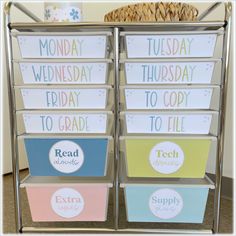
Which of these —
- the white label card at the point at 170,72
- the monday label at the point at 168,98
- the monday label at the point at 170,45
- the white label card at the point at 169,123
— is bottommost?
the white label card at the point at 169,123

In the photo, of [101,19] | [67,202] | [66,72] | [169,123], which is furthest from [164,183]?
[101,19]

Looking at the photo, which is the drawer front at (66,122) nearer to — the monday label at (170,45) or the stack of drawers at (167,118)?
the stack of drawers at (167,118)

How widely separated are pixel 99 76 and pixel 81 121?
122 millimetres

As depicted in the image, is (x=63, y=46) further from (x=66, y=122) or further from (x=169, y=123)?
(x=169, y=123)

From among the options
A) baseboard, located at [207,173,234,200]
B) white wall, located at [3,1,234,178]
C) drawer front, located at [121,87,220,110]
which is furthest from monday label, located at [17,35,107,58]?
baseboard, located at [207,173,234,200]

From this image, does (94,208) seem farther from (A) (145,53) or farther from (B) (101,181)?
(A) (145,53)

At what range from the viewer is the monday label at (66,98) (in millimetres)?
713

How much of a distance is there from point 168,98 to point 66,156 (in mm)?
297

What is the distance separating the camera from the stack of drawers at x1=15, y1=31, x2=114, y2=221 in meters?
0.70

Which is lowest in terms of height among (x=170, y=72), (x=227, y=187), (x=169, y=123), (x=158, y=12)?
(x=227, y=187)

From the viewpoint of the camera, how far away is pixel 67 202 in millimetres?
745

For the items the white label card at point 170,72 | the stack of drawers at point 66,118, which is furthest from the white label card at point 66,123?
the white label card at point 170,72

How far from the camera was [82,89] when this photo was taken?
0.71m

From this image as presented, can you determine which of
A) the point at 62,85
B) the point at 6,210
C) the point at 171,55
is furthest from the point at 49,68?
the point at 6,210
